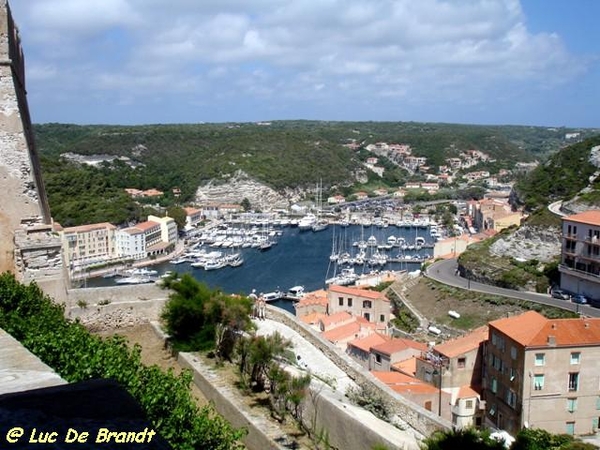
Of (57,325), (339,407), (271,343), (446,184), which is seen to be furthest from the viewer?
(446,184)

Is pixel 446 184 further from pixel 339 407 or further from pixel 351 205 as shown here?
pixel 339 407

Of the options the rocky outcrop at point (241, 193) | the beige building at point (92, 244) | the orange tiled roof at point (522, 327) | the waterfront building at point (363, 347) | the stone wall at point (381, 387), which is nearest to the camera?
the stone wall at point (381, 387)

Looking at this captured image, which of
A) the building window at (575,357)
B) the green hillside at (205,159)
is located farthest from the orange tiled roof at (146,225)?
the building window at (575,357)

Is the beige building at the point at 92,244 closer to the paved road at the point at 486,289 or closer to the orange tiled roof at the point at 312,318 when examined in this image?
the orange tiled roof at the point at 312,318

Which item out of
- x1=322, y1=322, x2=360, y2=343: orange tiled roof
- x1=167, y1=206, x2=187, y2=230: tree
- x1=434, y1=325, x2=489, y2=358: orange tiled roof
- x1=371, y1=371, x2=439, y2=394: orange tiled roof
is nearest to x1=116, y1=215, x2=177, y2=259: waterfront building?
x1=167, y1=206, x2=187, y2=230: tree

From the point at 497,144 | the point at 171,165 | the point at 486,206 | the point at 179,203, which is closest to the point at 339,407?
the point at 486,206

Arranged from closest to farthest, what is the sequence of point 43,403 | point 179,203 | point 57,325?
point 43,403 < point 57,325 < point 179,203

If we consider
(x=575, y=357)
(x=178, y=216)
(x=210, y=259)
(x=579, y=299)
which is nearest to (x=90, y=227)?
(x=210, y=259)

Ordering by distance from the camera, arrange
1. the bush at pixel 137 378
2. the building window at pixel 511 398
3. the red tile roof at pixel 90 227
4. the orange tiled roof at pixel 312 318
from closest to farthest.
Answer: the bush at pixel 137 378 → the building window at pixel 511 398 → the orange tiled roof at pixel 312 318 → the red tile roof at pixel 90 227
